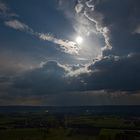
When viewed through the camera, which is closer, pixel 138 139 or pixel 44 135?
pixel 138 139

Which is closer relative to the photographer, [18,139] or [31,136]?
[18,139]

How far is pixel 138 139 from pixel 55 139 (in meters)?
32.7

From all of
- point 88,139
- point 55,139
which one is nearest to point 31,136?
point 55,139

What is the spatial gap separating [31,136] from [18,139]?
31.2 feet

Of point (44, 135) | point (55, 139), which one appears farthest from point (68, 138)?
point (44, 135)

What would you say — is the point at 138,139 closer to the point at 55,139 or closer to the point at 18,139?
the point at 55,139

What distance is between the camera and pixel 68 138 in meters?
118

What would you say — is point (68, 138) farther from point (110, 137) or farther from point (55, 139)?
point (110, 137)

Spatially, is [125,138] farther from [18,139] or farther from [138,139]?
[18,139]

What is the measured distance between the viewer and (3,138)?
4729 inches

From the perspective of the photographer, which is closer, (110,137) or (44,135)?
(110,137)

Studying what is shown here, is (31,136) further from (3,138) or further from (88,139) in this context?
(88,139)

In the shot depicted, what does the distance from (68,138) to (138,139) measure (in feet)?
90.9

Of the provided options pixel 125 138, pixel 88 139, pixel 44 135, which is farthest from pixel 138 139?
pixel 44 135
